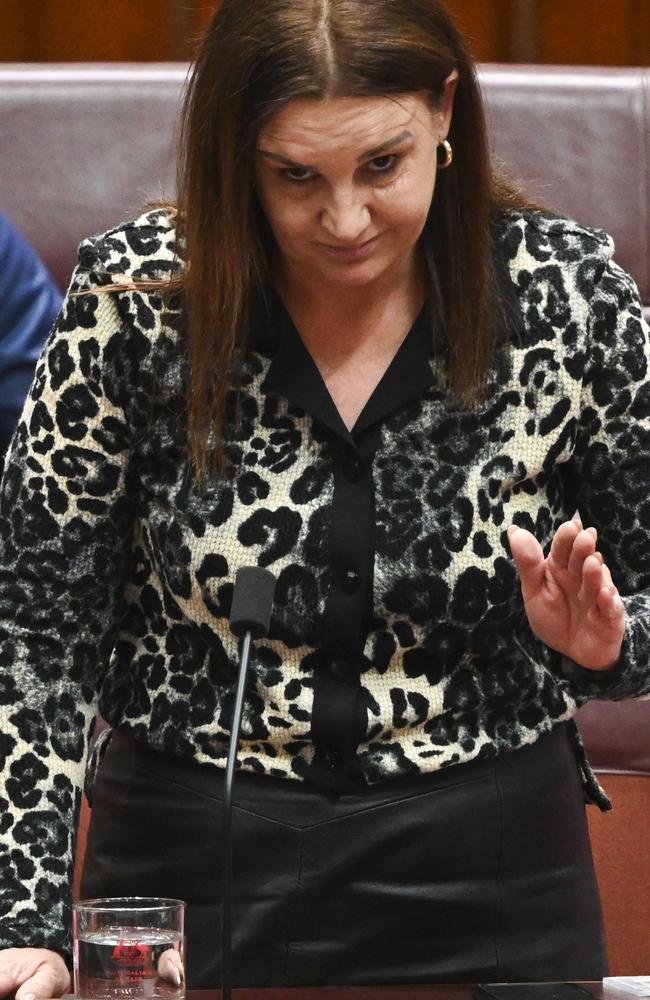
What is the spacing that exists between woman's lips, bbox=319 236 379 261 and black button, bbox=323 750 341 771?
35 cm

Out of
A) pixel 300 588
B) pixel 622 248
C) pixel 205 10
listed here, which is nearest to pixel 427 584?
pixel 300 588

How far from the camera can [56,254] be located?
7.45 ft

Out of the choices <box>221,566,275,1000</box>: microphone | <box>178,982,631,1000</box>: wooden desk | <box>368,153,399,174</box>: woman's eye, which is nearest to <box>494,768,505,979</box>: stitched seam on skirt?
<box>178,982,631,1000</box>: wooden desk

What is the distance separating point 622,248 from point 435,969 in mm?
1369

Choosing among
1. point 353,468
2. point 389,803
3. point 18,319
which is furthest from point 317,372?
point 18,319

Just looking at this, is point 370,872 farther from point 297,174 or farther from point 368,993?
point 297,174

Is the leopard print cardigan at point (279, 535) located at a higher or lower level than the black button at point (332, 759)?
higher

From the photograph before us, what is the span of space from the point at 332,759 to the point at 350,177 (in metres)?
0.41

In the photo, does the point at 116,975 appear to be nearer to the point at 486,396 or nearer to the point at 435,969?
the point at 435,969

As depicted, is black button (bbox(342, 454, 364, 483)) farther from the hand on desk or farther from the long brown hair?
the hand on desk

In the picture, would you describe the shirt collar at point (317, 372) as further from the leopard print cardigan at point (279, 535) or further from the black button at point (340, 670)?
the black button at point (340, 670)

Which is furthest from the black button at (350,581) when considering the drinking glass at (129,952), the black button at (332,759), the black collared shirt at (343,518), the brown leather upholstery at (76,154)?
the brown leather upholstery at (76,154)

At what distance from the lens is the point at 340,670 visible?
1159 millimetres

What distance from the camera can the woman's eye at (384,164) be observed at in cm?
109
